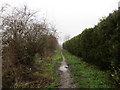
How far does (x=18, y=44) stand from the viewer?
11969 millimetres

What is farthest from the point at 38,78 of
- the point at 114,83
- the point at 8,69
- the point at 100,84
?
the point at 114,83

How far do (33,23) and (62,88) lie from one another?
9.09m

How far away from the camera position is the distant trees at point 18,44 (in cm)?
933

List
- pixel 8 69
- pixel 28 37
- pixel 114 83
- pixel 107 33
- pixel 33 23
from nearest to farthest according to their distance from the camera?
1. pixel 114 83
2. pixel 8 69
3. pixel 107 33
4. pixel 28 37
5. pixel 33 23

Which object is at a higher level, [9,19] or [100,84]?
[9,19]

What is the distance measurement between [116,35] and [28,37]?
8091 millimetres

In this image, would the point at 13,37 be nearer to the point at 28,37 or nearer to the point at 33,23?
the point at 28,37

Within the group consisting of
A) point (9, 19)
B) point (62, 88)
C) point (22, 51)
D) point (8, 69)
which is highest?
point (9, 19)

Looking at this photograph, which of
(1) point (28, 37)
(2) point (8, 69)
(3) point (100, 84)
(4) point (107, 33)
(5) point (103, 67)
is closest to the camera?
(3) point (100, 84)

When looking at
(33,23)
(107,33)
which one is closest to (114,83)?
(107,33)

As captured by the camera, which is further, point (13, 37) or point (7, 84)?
point (13, 37)

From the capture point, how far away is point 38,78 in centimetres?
998

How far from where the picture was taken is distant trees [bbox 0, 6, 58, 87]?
9328 millimetres

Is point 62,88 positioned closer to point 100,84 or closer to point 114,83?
point 100,84
